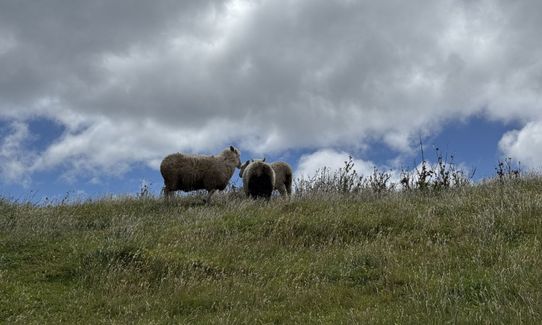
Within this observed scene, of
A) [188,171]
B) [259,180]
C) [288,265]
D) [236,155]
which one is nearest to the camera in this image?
[288,265]

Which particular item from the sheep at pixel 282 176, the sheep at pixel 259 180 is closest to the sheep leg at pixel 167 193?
the sheep at pixel 259 180

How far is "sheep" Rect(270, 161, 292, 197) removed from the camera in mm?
18703

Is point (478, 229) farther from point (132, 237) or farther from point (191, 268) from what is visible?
point (132, 237)

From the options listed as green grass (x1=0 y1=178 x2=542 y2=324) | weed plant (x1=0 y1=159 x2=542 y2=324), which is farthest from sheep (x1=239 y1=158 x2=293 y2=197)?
green grass (x1=0 y1=178 x2=542 y2=324)

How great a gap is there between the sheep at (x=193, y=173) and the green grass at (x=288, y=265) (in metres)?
3.03

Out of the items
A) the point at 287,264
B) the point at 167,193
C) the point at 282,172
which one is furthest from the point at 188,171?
the point at 287,264

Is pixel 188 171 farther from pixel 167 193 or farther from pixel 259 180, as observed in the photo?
pixel 259 180

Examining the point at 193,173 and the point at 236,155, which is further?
the point at 236,155

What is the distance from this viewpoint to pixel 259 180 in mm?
16516

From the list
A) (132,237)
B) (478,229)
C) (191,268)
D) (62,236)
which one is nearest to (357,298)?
(191,268)

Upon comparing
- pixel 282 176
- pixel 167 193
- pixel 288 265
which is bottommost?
pixel 288 265

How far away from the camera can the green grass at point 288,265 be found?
684 cm

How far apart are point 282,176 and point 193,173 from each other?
3.51m

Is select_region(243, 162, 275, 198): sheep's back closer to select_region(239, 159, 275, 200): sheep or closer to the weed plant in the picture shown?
select_region(239, 159, 275, 200): sheep
